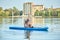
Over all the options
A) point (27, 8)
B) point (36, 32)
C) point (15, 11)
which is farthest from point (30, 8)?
point (36, 32)

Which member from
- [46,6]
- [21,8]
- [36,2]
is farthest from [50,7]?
[21,8]

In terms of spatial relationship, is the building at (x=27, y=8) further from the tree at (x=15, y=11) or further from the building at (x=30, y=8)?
the tree at (x=15, y=11)

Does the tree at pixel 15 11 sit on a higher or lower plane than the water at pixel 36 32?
higher

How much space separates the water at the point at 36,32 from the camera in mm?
2049

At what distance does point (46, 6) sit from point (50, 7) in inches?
2.5

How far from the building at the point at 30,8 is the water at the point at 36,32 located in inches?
4.7

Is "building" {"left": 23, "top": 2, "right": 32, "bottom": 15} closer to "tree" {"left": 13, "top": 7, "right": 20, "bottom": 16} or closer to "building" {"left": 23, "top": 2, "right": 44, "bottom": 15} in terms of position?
"building" {"left": 23, "top": 2, "right": 44, "bottom": 15}

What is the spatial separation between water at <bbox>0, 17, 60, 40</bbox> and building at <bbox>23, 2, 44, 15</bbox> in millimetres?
120

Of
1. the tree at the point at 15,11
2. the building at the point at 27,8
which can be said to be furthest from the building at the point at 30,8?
the tree at the point at 15,11

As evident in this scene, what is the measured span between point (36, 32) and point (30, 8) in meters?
0.36

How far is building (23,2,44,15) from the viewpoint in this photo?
6.82ft

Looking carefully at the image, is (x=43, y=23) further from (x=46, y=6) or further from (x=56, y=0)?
(x=56, y=0)

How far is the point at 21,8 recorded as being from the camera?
2.11 m

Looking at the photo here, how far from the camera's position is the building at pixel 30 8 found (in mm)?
2078
